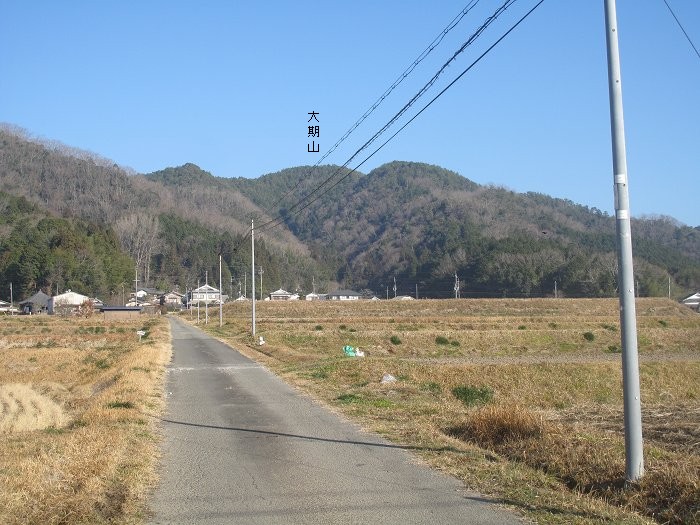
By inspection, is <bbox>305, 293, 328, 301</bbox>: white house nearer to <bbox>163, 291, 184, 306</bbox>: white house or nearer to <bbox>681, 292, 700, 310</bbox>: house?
<bbox>163, 291, 184, 306</bbox>: white house

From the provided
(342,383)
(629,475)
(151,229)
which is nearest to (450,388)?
(342,383)

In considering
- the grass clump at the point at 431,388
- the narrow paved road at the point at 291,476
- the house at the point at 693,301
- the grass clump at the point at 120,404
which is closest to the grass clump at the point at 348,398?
the narrow paved road at the point at 291,476

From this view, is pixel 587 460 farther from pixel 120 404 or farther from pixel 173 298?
pixel 173 298

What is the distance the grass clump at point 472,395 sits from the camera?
1602cm

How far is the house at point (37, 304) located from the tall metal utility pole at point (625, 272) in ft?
303

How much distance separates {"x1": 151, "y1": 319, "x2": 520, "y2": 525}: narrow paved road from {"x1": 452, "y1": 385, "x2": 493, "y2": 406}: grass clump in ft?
14.5

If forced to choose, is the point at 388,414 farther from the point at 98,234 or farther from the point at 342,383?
the point at 98,234

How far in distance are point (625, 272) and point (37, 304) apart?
3700 inches

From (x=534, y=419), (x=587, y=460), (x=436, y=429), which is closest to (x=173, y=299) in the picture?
(x=436, y=429)

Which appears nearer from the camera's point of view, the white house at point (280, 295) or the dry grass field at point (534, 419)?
the dry grass field at point (534, 419)

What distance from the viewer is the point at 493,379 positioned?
921 inches

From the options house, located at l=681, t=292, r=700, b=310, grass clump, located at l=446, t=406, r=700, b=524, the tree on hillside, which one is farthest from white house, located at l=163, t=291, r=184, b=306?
grass clump, located at l=446, t=406, r=700, b=524

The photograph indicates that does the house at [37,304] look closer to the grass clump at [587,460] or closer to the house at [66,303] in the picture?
the house at [66,303]

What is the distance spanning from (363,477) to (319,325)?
45.8 m
